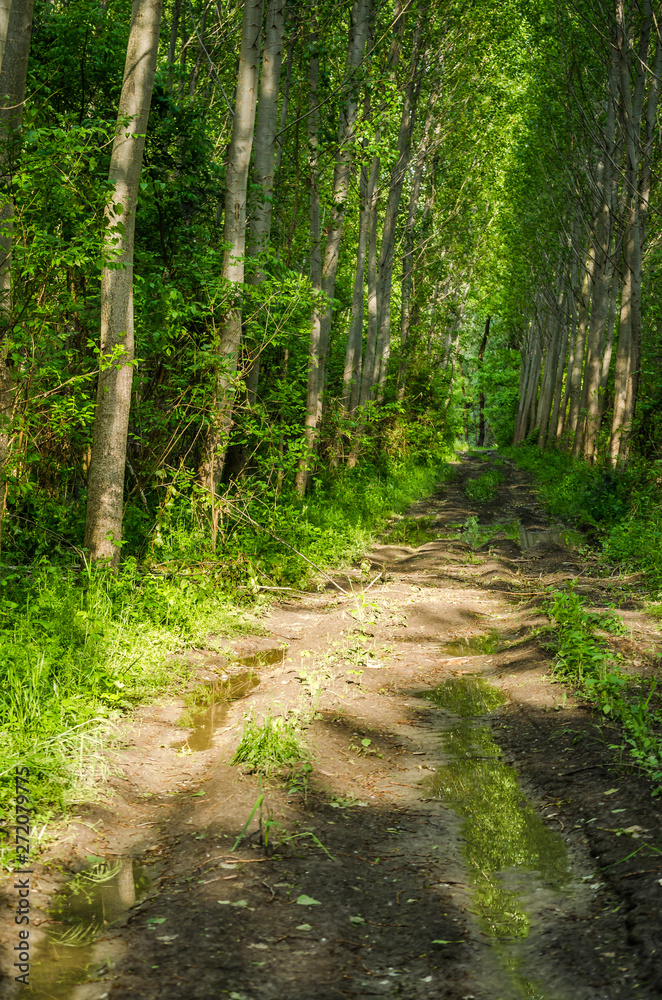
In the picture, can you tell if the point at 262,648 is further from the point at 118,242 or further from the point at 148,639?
the point at 118,242

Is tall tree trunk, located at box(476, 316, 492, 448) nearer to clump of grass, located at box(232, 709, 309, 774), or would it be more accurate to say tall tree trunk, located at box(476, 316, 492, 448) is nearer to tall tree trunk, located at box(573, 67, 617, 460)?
tall tree trunk, located at box(573, 67, 617, 460)

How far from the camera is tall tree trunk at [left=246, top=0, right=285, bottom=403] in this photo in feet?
35.0

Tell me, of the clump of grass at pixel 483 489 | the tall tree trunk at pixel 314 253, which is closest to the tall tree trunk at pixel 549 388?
the clump of grass at pixel 483 489

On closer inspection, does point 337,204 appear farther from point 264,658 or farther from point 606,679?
point 606,679

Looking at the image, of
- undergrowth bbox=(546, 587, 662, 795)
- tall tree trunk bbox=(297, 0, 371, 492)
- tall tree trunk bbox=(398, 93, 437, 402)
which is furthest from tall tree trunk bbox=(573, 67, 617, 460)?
undergrowth bbox=(546, 587, 662, 795)

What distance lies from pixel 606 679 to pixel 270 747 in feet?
8.43

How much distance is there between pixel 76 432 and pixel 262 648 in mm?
2970

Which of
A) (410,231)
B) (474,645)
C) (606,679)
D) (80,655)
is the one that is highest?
(410,231)

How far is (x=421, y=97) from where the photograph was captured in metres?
21.8

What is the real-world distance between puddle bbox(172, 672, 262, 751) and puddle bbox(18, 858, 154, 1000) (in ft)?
5.42

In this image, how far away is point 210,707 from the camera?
623 cm

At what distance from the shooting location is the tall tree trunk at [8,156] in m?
6.27

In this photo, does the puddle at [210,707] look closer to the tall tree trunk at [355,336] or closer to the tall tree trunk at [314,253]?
the tall tree trunk at [314,253]

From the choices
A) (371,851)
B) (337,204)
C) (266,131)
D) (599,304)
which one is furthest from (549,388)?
(371,851)
